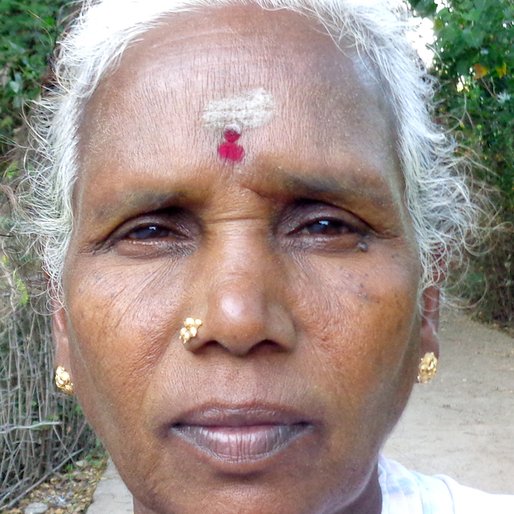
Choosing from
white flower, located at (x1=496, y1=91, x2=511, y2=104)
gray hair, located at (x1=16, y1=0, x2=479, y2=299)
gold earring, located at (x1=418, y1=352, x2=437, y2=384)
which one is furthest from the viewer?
white flower, located at (x1=496, y1=91, x2=511, y2=104)

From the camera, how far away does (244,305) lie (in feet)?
4.26

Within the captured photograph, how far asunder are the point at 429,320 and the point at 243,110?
27.5 inches

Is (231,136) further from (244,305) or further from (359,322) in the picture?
(359,322)

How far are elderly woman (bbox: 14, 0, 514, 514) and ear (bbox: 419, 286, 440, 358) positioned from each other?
117mm

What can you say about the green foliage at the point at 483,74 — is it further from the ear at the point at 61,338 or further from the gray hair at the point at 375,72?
the ear at the point at 61,338

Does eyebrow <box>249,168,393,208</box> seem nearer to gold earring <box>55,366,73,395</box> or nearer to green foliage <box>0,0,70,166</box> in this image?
gold earring <box>55,366,73,395</box>

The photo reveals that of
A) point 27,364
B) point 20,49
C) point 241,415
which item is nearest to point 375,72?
point 241,415

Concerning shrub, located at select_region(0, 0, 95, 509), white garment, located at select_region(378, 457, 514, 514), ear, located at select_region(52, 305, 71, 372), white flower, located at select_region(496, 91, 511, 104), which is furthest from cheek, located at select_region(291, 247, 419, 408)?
white flower, located at select_region(496, 91, 511, 104)

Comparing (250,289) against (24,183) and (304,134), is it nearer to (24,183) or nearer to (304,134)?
(304,134)

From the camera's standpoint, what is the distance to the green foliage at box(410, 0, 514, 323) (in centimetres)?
549

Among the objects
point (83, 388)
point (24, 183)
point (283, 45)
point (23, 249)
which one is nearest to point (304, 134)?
point (283, 45)

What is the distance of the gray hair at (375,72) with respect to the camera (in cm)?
157

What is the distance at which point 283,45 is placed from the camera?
1.46 m

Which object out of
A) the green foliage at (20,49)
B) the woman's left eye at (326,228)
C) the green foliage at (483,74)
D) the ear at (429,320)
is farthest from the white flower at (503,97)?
the woman's left eye at (326,228)
